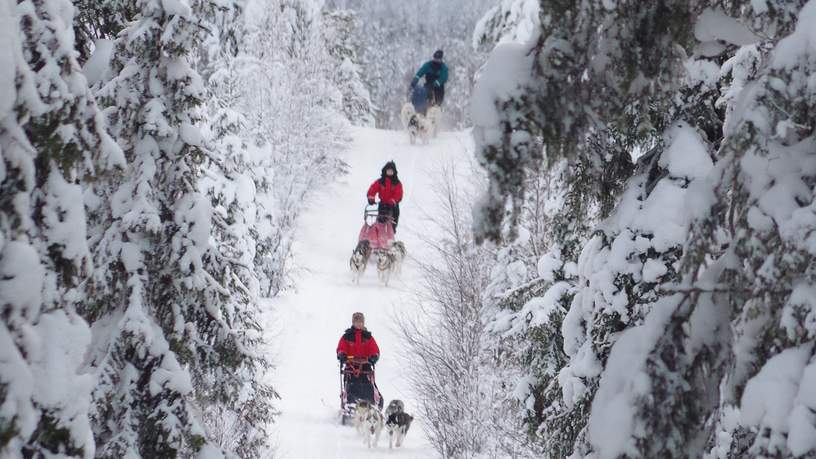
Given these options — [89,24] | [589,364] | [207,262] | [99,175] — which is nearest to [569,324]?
[589,364]

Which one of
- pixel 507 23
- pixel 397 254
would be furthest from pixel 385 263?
pixel 507 23

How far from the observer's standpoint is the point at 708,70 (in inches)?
233

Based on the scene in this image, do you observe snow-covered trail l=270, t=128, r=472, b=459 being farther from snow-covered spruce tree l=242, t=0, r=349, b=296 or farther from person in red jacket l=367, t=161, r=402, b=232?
snow-covered spruce tree l=242, t=0, r=349, b=296

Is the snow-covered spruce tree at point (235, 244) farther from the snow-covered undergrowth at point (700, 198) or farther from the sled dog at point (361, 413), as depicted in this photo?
the snow-covered undergrowth at point (700, 198)

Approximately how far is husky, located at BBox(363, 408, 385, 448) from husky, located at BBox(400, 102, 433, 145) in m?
22.7

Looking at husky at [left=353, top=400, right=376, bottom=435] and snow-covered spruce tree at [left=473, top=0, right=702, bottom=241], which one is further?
husky at [left=353, top=400, right=376, bottom=435]

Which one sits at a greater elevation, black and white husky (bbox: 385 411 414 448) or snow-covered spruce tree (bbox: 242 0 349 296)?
→ snow-covered spruce tree (bbox: 242 0 349 296)

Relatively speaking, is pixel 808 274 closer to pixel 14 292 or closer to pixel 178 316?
pixel 14 292

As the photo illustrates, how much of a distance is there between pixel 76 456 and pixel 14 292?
3.07ft

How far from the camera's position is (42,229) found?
397 cm

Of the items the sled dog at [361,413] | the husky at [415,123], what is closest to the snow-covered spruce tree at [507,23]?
the sled dog at [361,413]

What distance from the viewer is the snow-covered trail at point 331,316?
549 inches

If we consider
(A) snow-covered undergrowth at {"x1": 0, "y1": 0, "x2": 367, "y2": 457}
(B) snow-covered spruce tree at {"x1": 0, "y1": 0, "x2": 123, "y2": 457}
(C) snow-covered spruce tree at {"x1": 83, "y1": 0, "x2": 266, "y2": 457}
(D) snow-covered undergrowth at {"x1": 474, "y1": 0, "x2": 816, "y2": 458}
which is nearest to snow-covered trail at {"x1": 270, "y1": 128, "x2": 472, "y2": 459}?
(A) snow-covered undergrowth at {"x1": 0, "y1": 0, "x2": 367, "y2": 457}

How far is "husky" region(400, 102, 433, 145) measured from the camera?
35.2 meters
